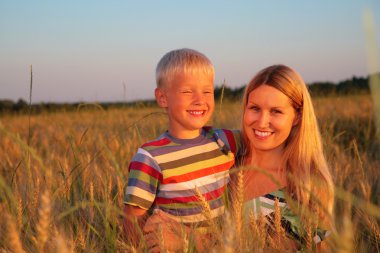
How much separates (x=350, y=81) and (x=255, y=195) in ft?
43.3

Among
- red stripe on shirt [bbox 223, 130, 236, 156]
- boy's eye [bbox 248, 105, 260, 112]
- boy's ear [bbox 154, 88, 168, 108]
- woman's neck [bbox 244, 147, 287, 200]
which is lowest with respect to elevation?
woman's neck [bbox 244, 147, 287, 200]

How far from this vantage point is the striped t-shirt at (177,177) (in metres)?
1.59

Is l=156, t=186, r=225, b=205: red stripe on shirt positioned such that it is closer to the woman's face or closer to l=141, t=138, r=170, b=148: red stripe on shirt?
l=141, t=138, r=170, b=148: red stripe on shirt

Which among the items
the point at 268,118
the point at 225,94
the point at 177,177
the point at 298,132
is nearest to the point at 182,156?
the point at 177,177

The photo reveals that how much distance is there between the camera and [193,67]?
172 centimetres

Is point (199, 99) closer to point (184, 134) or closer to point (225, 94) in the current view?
point (184, 134)

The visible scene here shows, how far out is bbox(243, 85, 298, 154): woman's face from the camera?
70.4 inches

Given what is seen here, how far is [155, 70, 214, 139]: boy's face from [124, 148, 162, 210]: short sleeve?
207 millimetres

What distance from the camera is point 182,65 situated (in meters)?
1.71

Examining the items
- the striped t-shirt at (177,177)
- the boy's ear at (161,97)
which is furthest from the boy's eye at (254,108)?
the boy's ear at (161,97)

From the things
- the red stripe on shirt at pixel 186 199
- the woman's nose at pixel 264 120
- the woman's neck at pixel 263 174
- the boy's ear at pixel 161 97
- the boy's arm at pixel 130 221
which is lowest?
the boy's arm at pixel 130 221

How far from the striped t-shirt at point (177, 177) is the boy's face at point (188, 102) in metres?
0.06

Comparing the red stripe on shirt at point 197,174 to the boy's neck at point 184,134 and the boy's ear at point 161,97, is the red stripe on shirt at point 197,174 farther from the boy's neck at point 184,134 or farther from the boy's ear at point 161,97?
the boy's ear at point 161,97

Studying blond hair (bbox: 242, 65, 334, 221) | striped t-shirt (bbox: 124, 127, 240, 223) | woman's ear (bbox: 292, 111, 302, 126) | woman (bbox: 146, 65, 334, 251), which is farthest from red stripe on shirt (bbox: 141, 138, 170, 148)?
woman's ear (bbox: 292, 111, 302, 126)
